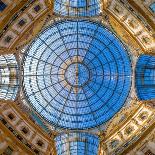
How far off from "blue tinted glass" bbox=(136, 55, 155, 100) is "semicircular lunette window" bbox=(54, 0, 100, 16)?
7.57 metres

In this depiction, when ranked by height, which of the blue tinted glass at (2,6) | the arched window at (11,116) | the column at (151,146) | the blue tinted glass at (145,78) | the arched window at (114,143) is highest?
the blue tinted glass at (2,6)

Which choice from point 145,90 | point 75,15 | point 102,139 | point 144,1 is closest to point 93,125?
point 102,139

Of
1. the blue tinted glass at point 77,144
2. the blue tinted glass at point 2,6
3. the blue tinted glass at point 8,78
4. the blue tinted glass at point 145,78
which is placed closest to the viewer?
the blue tinted glass at point 2,6

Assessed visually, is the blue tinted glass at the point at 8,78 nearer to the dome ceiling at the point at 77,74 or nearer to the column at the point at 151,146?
the dome ceiling at the point at 77,74

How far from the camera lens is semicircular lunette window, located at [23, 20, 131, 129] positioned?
140 ft

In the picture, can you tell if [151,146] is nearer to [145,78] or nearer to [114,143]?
[114,143]

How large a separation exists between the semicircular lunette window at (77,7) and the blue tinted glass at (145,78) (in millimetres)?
7572

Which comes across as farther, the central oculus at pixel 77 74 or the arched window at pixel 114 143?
the central oculus at pixel 77 74

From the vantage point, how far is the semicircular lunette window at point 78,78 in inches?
1674

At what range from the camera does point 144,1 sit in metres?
34.4

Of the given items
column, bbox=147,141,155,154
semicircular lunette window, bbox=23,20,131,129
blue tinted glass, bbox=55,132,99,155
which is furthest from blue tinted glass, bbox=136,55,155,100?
blue tinted glass, bbox=55,132,99,155

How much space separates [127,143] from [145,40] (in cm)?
1172

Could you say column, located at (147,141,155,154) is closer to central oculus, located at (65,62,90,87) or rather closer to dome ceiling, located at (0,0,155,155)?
dome ceiling, located at (0,0,155,155)

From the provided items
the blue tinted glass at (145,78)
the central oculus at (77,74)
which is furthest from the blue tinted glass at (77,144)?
the blue tinted glass at (145,78)
